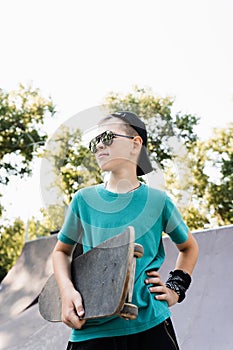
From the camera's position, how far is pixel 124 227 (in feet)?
5.55

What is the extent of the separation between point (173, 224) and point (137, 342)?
1.33ft

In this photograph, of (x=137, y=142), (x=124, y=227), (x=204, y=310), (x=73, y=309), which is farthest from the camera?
(x=204, y=310)

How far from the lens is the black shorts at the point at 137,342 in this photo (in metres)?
1.57

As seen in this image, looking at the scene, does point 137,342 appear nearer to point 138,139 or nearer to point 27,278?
point 138,139

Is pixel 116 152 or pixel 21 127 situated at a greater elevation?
pixel 21 127

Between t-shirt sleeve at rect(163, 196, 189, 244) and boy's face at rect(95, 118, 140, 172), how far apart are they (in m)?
0.18

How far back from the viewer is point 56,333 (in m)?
5.13

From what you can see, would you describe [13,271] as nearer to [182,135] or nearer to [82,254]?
[82,254]

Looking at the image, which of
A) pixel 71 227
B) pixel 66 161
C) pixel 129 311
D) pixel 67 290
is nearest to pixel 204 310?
pixel 66 161

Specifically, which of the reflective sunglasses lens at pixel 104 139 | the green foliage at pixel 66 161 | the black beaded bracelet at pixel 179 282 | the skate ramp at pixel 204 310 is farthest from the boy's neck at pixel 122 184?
the skate ramp at pixel 204 310

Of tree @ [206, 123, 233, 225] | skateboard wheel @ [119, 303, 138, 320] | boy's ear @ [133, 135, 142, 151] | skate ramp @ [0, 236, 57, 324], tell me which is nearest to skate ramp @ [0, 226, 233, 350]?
skate ramp @ [0, 236, 57, 324]

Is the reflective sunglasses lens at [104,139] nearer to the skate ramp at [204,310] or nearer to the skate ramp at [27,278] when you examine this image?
the skate ramp at [204,310]

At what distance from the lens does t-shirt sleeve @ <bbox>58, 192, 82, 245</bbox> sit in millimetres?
1784

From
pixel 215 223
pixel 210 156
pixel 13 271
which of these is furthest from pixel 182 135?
pixel 13 271
